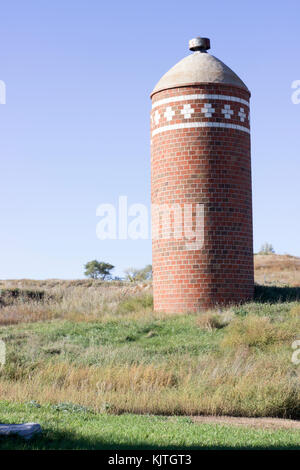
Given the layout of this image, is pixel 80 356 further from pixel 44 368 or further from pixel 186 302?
pixel 186 302

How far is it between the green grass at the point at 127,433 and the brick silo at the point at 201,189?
977 centimetres

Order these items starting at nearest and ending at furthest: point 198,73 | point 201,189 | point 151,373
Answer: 1. point 151,373
2. point 201,189
3. point 198,73

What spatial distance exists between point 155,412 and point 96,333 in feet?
24.3

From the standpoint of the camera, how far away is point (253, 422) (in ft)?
35.2

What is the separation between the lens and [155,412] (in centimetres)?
1123

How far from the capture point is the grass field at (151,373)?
8.82 m

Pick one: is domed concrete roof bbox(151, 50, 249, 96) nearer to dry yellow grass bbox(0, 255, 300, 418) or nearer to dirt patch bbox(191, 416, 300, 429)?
dry yellow grass bbox(0, 255, 300, 418)

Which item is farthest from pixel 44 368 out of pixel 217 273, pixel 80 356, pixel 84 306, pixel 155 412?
pixel 84 306

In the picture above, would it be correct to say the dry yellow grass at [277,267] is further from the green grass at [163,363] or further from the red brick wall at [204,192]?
the green grass at [163,363]

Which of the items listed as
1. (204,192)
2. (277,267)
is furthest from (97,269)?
(204,192)

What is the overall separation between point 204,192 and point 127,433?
12.1 m

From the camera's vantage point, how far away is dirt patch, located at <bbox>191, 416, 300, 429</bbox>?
1030 cm

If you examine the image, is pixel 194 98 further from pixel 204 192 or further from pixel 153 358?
pixel 153 358
